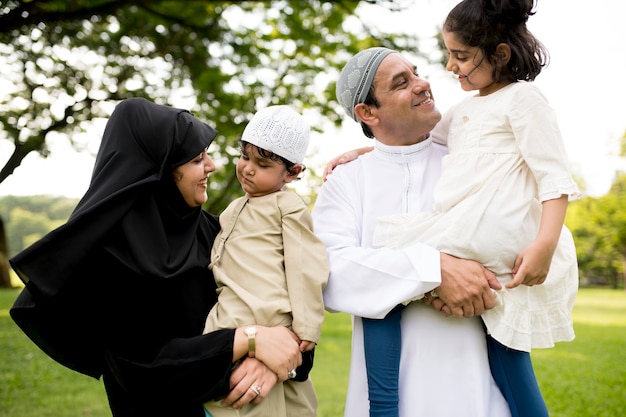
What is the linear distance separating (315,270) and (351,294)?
218 mm

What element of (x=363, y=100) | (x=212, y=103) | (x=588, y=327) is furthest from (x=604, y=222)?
(x=363, y=100)

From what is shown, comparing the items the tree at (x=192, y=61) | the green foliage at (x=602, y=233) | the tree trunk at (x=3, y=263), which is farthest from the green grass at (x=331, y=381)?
the green foliage at (x=602, y=233)

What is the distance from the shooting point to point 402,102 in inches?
103

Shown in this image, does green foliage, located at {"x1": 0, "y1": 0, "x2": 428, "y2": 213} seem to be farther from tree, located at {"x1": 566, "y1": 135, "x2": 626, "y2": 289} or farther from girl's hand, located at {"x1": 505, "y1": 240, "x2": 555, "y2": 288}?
tree, located at {"x1": 566, "y1": 135, "x2": 626, "y2": 289}

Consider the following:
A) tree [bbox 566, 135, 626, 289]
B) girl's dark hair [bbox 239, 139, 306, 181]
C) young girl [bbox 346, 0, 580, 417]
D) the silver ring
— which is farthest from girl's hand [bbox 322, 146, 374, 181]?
tree [bbox 566, 135, 626, 289]

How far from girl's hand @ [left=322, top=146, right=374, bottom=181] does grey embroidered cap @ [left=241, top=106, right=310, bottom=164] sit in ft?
1.44

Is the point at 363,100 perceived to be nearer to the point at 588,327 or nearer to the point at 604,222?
the point at 588,327

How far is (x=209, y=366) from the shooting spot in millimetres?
2053

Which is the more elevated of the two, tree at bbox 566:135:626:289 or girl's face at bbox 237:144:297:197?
girl's face at bbox 237:144:297:197

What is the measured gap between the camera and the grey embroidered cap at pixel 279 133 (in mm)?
2402

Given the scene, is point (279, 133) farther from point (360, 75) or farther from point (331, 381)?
point (331, 381)

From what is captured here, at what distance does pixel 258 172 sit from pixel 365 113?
0.67 meters

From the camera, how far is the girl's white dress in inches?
85.8

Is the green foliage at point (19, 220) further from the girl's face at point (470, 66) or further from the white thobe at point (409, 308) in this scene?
the girl's face at point (470, 66)
